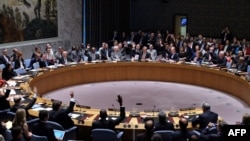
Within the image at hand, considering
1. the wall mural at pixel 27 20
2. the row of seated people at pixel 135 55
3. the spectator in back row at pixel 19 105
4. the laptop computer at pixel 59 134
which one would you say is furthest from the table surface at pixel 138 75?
the wall mural at pixel 27 20

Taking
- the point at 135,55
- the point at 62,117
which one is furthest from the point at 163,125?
the point at 135,55

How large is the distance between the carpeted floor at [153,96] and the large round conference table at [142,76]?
248 millimetres

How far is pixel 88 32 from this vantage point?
23.6m

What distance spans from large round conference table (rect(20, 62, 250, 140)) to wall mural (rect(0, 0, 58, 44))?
15.9 feet

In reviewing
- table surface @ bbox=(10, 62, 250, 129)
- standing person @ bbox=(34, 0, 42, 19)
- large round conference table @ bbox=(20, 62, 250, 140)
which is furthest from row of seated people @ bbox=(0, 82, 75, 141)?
standing person @ bbox=(34, 0, 42, 19)

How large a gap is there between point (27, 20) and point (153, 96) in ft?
28.1

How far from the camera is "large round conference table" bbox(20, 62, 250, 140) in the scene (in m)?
14.1

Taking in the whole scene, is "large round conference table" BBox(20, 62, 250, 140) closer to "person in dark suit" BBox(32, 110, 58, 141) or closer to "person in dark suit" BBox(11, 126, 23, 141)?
"person in dark suit" BBox(32, 110, 58, 141)

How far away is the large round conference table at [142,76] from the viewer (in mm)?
14086

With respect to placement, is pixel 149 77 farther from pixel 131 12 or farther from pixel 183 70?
pixel 131 12

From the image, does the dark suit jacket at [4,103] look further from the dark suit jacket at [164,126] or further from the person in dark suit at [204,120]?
the person in dark suit at [204,120]

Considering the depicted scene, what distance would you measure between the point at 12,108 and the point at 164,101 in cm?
605

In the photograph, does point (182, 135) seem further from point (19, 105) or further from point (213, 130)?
point (19, 105)

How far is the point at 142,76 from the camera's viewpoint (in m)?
17.3
